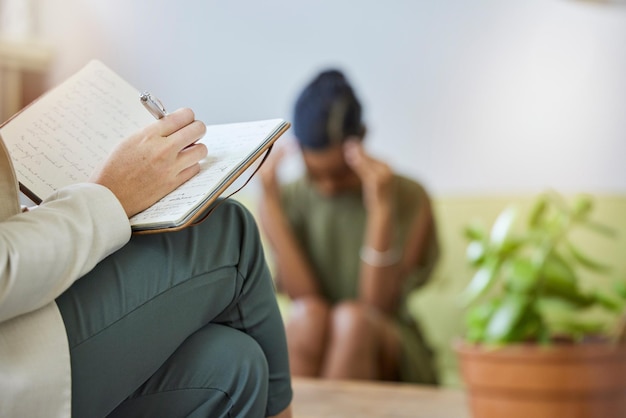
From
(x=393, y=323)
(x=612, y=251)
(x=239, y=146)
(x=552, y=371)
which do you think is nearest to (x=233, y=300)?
(x=239, y=146)

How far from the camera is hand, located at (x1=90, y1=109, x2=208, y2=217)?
774mm

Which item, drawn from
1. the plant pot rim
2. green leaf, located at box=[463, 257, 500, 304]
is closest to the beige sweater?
the plant pot rim

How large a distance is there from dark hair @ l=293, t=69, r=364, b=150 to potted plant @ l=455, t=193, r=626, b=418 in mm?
805

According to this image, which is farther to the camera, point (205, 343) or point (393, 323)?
point (393, 323)

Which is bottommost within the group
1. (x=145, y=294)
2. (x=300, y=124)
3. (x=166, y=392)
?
(x=300, y=124)

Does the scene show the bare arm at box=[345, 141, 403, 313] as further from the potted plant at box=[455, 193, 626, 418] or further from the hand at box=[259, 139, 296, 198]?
the potted plant at box=[455, 193, 626, 418]

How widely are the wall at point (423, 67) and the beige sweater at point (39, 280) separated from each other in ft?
7.56

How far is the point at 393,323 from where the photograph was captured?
93.6 inches

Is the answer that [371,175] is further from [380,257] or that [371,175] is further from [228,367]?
[228,367]

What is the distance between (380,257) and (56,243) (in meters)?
1.80

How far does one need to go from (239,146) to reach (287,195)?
1.74 m

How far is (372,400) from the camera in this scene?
1936mm

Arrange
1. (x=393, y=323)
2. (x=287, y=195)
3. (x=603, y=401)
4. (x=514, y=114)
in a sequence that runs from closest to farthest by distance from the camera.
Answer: (x=603, y=401) → (x=393, y=323) → (x=287, y=195) → (x=514, y=114)

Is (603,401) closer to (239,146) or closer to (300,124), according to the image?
(239,146)
